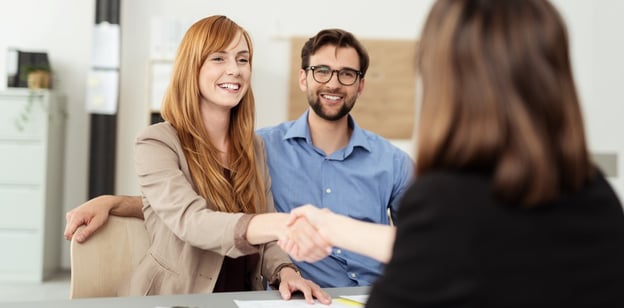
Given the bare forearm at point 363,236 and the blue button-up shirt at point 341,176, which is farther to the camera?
the blue button-up shirt at point 341,176

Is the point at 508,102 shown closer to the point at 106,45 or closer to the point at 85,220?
the point at 85,220

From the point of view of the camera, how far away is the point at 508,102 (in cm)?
105

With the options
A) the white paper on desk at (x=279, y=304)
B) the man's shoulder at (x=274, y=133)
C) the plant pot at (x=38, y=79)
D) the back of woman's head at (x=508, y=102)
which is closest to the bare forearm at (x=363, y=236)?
the white paper on desk at (x=279, y=304)

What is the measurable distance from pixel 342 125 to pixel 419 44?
1.89 m

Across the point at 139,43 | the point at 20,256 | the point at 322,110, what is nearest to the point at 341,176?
the point at 322,110

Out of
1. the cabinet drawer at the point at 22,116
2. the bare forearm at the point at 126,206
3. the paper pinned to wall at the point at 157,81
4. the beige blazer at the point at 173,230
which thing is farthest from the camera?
the paper pinned to wall at the point at 157,81

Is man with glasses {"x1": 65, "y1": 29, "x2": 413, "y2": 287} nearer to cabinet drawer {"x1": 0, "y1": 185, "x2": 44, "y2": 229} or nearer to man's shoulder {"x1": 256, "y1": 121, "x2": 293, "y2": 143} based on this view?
man's shoulder {"x1": 256, "y1": 121, "x2": 293, "y2": 143}

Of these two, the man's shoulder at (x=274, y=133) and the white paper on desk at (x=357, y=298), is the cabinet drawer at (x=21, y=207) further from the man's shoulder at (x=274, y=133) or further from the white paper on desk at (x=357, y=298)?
the white paper on desk at (x=357, y=298)

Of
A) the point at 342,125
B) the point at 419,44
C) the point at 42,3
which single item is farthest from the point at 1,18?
the point at 419,44

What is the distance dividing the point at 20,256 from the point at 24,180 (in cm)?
59

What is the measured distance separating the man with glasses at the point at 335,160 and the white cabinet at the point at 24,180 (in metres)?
3.37

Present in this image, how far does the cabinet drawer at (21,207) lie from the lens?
5793 millimetres

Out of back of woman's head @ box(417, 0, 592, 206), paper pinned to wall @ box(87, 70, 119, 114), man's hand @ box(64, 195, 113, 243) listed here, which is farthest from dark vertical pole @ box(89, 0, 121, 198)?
back of woman's head @ box(417, 0, 592, 206)

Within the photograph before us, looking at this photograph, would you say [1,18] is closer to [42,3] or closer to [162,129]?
[42,3]
